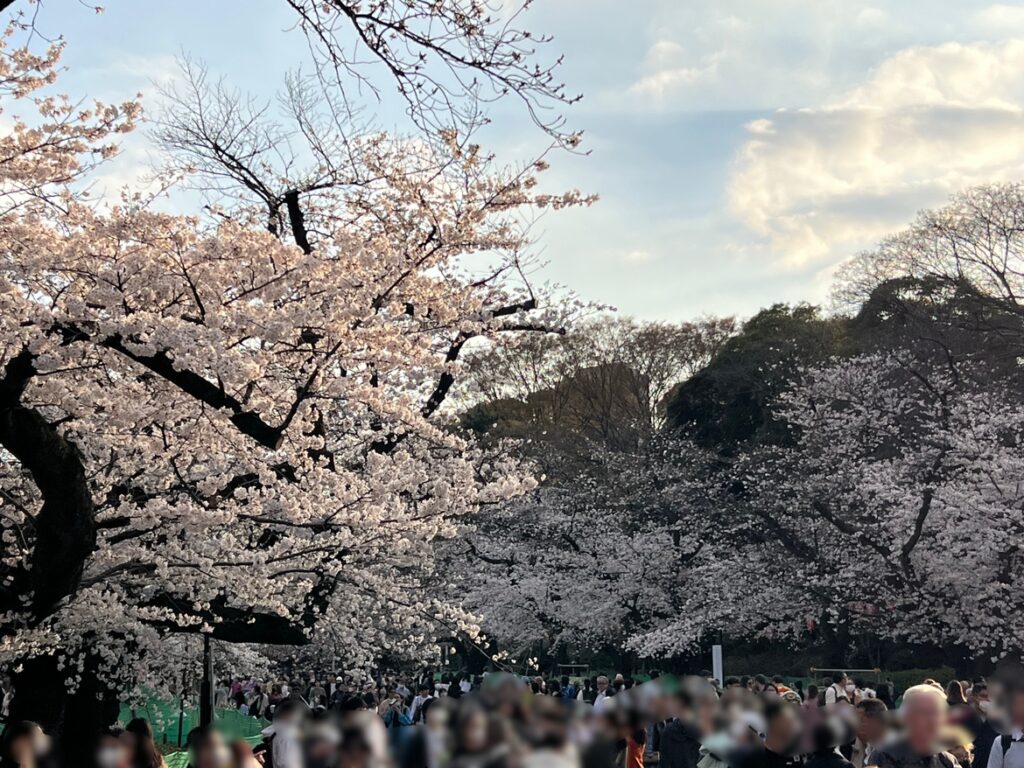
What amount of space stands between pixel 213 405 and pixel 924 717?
17.0 feet

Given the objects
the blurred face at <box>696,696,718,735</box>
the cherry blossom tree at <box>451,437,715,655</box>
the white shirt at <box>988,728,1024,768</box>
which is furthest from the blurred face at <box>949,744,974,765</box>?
the cherry blossom tree at <box>451,437,715,655</box>

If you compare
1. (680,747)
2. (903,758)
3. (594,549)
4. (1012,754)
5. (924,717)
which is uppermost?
(594,549)

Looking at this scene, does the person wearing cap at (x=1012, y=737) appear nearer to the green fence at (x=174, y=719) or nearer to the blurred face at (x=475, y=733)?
the blurred face at (x=475, y=733)

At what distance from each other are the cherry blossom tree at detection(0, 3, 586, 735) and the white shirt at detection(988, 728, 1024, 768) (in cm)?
502

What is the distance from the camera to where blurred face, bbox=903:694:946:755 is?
4141mm

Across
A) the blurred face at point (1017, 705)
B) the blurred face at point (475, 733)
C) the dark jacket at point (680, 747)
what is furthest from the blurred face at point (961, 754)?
the blurred face at point (475, 733)

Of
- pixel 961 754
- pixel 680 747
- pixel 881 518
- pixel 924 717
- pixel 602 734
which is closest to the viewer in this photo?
pixel 602 734

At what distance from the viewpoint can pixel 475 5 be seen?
557 centimetres

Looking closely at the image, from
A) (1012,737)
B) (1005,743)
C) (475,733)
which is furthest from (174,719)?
(475,733)

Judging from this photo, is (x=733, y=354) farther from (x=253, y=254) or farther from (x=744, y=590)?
(x=253, y=254)

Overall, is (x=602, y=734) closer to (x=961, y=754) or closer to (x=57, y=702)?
(x=961, y=754)

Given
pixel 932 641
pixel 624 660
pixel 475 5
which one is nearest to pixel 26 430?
pixel 475 5

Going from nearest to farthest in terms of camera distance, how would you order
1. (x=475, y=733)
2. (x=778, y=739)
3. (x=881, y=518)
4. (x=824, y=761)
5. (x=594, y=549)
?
1. (x=475, y=733)
2. (x=778, y=739)
3. (x=824, y=761)
4. (x=881, y=518)
5. (x=594, y=549)

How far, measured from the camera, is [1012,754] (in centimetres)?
673
